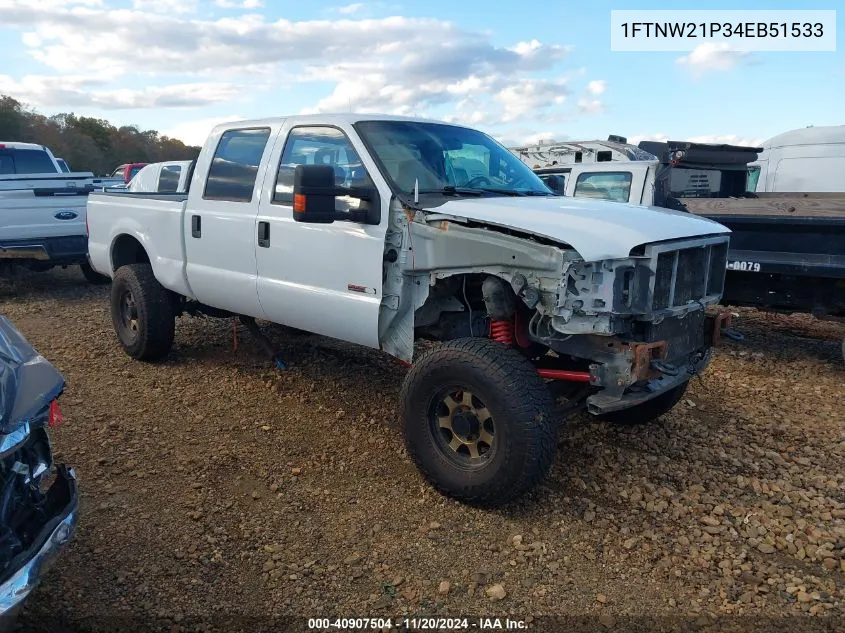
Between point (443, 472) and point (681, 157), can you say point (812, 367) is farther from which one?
point (443, 472)

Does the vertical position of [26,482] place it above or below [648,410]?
above

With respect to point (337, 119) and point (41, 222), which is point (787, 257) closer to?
point (337, 119)

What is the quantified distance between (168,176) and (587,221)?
337 inches

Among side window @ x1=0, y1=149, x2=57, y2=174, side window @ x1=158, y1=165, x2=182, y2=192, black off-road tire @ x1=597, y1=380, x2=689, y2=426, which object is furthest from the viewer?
side window @ x1=0, y1=149, x2=57, y2=174

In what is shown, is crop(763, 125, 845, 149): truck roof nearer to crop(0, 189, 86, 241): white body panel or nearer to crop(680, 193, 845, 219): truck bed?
crop(680, 193, 845, 219): truck bed

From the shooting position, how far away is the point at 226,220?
5.15m

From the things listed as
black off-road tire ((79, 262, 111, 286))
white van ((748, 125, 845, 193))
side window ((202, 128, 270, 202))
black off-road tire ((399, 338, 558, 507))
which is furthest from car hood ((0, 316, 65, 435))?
white van ((748, 125, 845, 193))

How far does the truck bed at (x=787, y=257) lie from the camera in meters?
5.88

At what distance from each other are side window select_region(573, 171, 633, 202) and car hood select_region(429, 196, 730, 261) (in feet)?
13.2

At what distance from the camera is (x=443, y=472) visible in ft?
12.5

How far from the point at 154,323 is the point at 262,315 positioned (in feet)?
4.55

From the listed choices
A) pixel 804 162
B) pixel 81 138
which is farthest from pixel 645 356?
pixel 81 138

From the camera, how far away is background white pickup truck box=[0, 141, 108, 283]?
8.87m

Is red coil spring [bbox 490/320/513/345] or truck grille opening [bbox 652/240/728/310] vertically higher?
truck grille opening [bbox 652/240/728/310]
